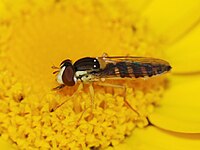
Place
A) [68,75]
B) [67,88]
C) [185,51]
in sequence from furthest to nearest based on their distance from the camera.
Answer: [185,51], [67,88], [68,75]

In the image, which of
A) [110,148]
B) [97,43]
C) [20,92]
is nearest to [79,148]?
[110,148]

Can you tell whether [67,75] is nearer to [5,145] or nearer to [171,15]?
[5,145]

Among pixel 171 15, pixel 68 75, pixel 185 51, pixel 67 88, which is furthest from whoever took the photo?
pixel 171 15

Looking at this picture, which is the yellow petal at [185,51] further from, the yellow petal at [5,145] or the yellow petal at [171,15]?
the yellow petal at [5,145]

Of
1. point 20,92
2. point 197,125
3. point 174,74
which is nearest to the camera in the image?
point 197,125

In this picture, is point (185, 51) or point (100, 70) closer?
point (100, 70)

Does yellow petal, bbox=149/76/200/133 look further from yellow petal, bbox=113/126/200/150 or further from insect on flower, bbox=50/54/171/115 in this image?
Result: insect on flower, bbox=50/54/171/115

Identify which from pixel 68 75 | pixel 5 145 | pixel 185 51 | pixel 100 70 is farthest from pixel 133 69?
pixel 5 145

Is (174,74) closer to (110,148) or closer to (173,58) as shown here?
(173,58)
